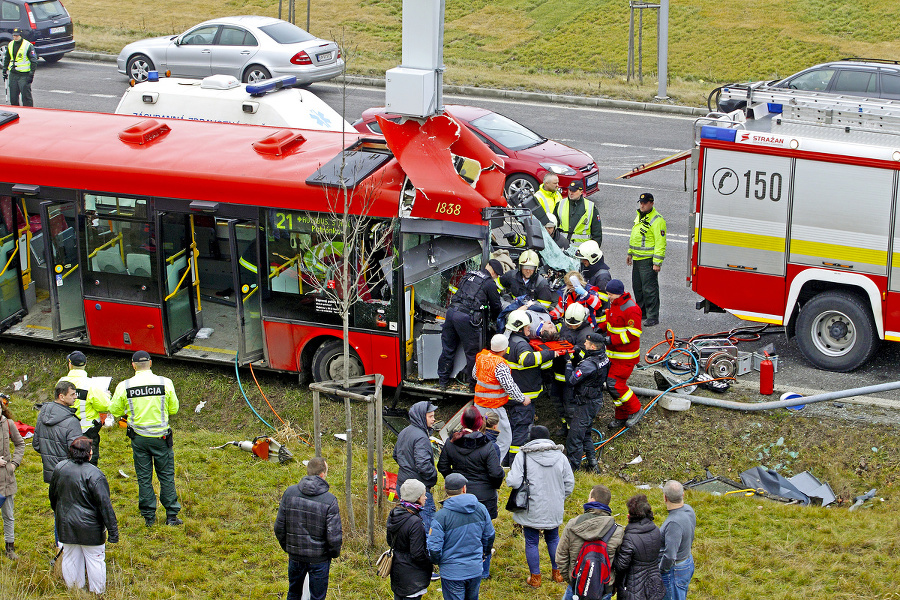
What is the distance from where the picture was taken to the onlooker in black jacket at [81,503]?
7395mm

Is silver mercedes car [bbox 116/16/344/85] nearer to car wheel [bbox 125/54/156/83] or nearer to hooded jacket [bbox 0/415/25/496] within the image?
car wheel [bbox 125/54/156/83]

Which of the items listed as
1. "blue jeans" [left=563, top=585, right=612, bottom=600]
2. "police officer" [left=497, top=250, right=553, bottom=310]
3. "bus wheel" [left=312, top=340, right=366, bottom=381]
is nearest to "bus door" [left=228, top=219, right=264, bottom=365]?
"bus wheel" [left=312, top=340, right=366, bottom=381]

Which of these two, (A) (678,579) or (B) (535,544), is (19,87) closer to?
(B) (535,544)

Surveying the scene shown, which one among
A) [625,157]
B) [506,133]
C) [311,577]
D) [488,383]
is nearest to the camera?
[311,577]

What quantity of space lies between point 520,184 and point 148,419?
9471 millimetres

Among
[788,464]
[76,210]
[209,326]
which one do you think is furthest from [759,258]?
[76,210]

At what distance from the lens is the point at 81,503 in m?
7.43

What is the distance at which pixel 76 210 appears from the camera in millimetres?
11727

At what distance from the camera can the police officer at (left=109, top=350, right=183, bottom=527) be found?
27.7 ft

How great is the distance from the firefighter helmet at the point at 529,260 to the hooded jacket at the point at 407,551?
173 inches

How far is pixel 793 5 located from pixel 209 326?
23.5m

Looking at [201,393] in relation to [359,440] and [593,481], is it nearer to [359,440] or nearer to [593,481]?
[359,440]

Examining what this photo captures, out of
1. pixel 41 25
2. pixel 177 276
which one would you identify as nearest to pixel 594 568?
pixel 177 276

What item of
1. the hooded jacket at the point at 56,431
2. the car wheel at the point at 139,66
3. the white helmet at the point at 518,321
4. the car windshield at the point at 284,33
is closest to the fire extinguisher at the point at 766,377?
the white helmet at the point at 518,321
